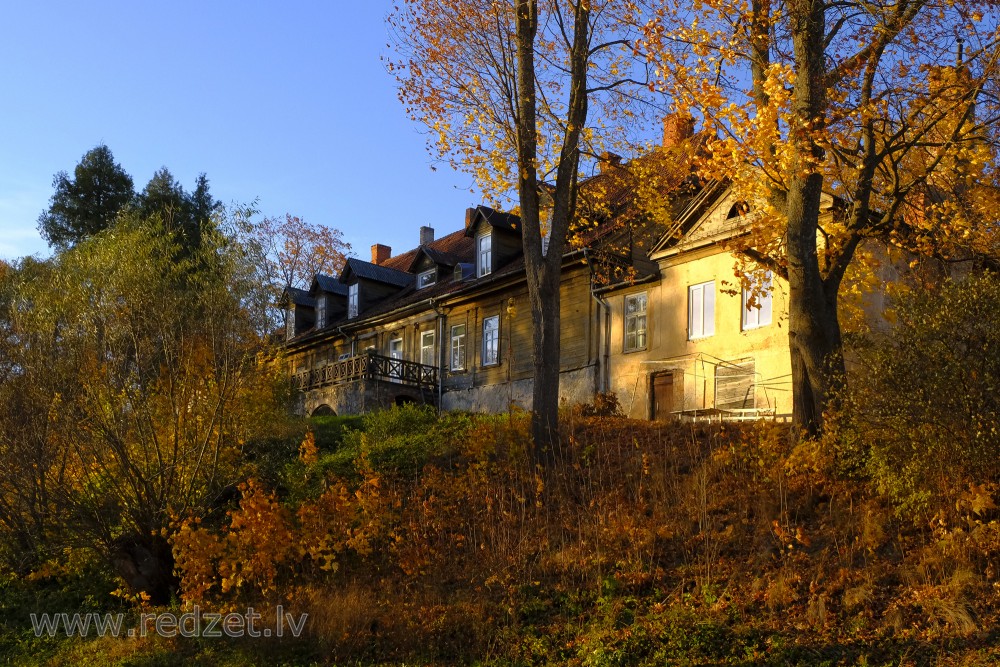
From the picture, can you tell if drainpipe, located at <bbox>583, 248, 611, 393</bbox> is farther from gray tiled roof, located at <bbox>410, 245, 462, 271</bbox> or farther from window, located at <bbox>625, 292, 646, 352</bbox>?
gray tiled roof, located at <bbox>410, 245, 462, 271</bbox>

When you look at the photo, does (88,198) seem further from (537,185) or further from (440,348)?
(537,185)

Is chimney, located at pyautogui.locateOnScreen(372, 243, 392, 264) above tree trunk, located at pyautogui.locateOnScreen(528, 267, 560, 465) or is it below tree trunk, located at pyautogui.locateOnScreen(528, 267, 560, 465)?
above

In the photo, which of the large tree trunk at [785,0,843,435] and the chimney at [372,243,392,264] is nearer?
the large tree trunk at [785,0,843,435]

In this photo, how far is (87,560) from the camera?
16125 mm

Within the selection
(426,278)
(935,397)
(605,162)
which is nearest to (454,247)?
(426,278)

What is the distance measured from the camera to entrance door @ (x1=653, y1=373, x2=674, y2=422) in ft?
79.8

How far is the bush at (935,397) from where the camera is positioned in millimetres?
10625

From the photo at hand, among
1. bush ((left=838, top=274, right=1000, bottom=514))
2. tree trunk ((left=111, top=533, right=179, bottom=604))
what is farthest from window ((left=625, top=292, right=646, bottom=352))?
tree trunk ((left=111, top=533, right=179, bottom=604))

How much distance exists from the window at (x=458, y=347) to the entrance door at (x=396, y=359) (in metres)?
1.76

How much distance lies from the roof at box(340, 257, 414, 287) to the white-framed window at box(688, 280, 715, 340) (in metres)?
15.8

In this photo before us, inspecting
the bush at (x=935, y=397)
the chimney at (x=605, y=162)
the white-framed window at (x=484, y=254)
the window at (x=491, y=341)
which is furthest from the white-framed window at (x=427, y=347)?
the bush at (x=935, y=397)

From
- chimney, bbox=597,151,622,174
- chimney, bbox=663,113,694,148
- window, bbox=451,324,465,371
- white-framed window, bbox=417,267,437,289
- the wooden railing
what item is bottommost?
the wooden railing

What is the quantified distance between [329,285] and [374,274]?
2.76 meters

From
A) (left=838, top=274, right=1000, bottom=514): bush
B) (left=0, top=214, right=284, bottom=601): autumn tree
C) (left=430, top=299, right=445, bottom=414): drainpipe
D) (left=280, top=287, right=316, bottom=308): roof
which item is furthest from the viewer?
(left=280, top=287, right=316, bottom=308): roof
